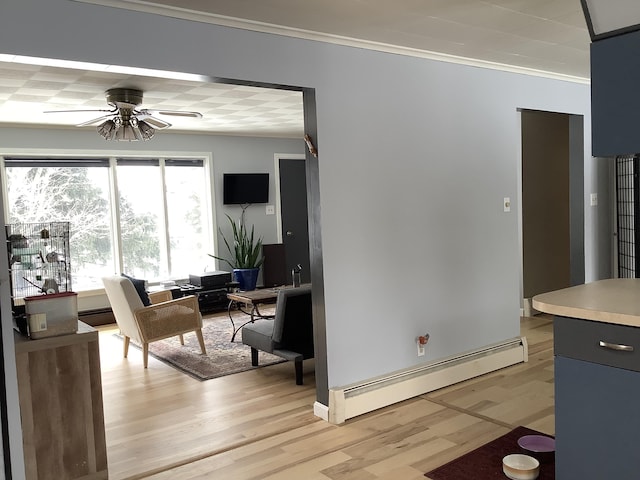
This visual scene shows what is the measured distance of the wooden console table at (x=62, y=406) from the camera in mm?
2654

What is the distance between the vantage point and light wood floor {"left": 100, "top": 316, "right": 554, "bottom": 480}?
9.62ft

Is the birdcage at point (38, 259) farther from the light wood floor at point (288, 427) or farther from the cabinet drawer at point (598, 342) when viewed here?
the cabinet drawer at point (598, 342)

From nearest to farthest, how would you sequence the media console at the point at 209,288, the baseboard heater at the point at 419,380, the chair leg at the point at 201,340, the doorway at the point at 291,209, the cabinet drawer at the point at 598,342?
1. the cabinet drawer at the point at 598,342
2. the baseboard heater at the point at 419,380
3. the chair leg at the point at 201,340
4. the media console at the point at 209,288
5. the doorway at the point at 291,209

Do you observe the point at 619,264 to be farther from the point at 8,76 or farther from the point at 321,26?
the point at 8,76

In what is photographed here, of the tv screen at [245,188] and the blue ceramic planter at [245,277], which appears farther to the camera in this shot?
the tv screen at [245,188]

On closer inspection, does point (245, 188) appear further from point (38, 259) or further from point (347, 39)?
point (38, 259)

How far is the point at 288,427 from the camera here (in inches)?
135

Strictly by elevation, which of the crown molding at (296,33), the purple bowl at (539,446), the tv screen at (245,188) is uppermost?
the crown molding at (296,33)

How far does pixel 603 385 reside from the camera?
2.10 m

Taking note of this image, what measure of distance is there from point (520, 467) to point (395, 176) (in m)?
1.93

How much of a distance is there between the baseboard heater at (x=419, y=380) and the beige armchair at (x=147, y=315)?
2.10m

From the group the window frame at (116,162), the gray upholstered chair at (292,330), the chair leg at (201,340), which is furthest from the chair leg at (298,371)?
the window frame at (116,162)

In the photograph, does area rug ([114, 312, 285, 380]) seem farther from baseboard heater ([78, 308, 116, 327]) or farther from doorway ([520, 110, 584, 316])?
doorway ([520, 110, 584, 316])

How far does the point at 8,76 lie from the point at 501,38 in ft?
10.9
